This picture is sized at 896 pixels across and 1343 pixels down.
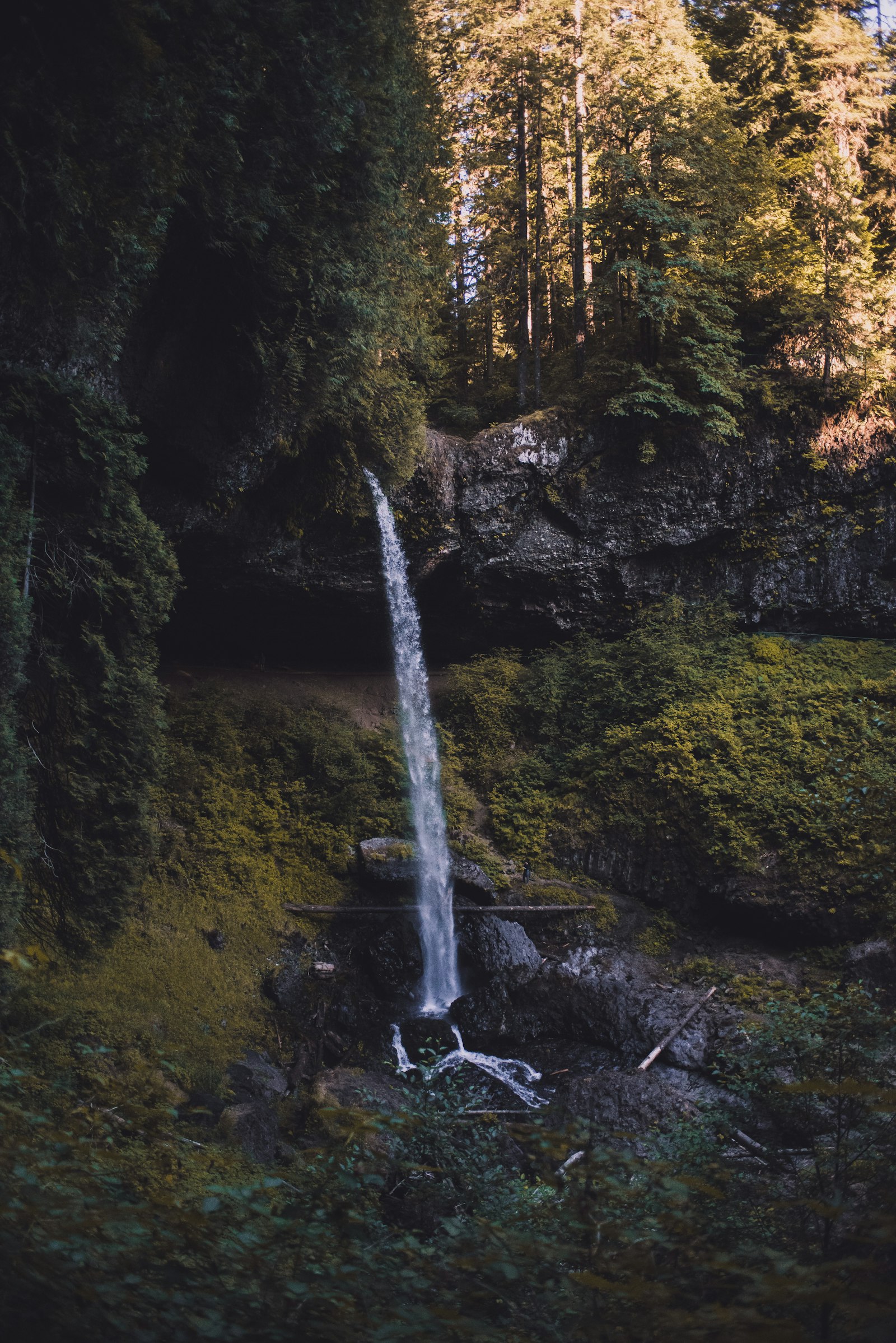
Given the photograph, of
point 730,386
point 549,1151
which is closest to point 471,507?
point 730,386

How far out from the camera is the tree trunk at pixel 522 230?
15977mm

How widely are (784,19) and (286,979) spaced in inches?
812

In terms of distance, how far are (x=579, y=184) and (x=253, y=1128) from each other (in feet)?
54.2

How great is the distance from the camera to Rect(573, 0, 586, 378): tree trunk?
15.1 m

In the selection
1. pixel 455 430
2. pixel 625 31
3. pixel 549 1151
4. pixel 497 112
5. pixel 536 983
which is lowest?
pixel 536 983

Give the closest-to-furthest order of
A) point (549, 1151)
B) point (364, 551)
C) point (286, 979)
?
1. point (549, 1151)
2. point (286, 979)
3. point (364, 551)

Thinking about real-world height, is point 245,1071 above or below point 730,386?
below

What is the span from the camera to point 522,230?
53.8ft

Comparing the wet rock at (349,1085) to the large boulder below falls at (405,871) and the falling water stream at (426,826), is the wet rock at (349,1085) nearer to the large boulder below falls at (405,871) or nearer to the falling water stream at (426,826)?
the falling water stream at (426,826)

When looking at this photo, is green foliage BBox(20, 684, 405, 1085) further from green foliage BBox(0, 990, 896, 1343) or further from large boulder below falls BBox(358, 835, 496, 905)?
green foliage BBox(0, 990, 896, 1343)

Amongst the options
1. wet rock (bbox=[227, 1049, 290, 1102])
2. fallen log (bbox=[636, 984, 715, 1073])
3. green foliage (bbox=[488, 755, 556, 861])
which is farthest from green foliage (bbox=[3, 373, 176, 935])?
fallen log (bbox=[636, 984, 715, 1073])

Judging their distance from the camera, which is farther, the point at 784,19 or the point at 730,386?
the point at 784,19

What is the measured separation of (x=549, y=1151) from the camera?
277cm

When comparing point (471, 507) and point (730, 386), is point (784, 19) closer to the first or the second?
point (730, 386)
